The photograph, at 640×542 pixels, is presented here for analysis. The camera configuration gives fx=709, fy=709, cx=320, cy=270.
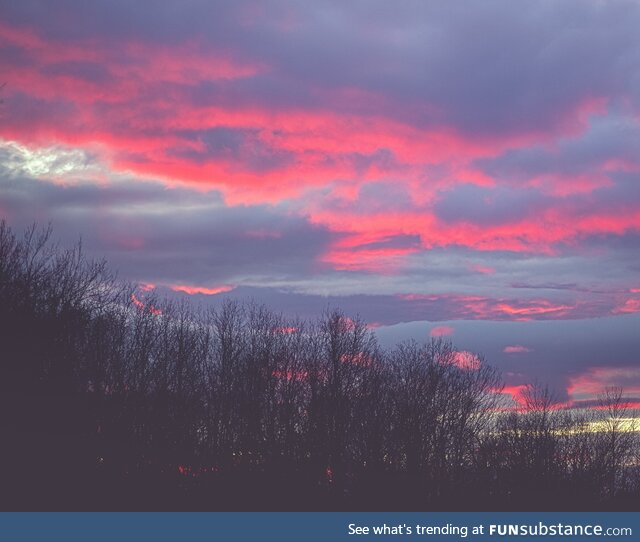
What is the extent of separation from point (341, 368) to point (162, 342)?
16412 millimetres

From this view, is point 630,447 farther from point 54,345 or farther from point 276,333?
point 54,345

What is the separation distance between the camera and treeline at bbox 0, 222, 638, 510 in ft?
93.0

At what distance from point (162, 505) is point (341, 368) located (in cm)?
2646

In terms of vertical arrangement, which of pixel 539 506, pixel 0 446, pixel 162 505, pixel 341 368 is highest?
pixel 341 368

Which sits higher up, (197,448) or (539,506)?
Answer: (197,448)

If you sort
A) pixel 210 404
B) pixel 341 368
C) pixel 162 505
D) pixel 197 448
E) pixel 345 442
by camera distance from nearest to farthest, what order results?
pixel 162 505 < pixel 197 448 < pixel 210 404 < pixel 345 442 < pixel 341 368

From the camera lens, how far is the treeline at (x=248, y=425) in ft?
93.0

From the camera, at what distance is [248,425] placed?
2050 inches
